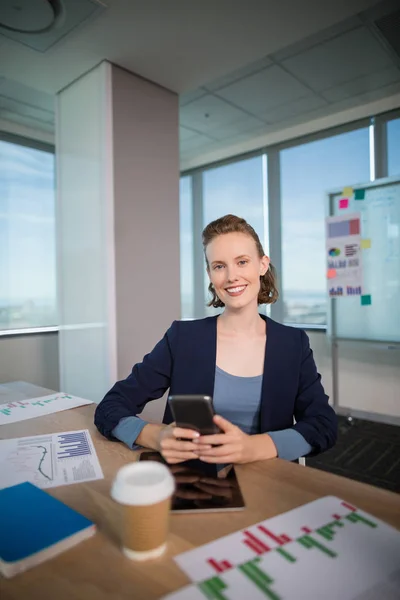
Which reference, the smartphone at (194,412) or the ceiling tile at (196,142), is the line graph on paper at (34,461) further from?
the ceiling tile at (196,142)

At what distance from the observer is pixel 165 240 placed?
10.1 ft

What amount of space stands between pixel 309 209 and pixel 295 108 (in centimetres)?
97

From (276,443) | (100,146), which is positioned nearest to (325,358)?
(100,146)

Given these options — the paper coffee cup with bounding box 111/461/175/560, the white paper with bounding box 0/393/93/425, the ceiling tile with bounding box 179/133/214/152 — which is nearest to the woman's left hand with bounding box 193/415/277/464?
the paper coffee cup with bounding box 111/461/175/560

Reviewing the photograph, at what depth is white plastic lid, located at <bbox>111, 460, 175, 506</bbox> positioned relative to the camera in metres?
0.54

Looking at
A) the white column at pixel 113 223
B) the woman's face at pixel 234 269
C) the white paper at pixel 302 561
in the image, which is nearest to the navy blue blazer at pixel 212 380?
the woman's face at pixel 234 269

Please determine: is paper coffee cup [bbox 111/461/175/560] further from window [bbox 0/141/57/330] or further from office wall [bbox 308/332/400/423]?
window [bbox 0/141/57/330]

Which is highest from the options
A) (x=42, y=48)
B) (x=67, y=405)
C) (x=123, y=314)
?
(x=42, y=48)

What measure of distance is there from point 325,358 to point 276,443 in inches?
126

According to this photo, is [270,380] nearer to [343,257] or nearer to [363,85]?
[343,257]

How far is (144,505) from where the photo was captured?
0.55 metres

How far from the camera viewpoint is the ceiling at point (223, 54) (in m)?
2.22

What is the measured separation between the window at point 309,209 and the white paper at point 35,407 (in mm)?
3035

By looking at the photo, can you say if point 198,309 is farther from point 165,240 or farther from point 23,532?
point 23,532
